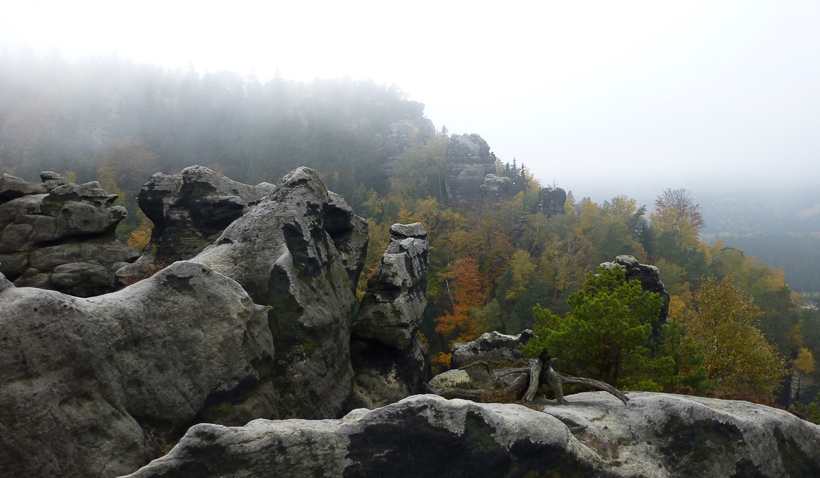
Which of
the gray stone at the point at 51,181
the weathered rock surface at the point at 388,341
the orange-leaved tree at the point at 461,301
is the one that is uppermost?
the gray stone at the point at 51,181

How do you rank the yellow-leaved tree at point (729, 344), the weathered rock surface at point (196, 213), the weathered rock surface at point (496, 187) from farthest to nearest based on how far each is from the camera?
the weathered rock surface at point (496, 187) < the yellow-leaved tree at point (729, 344) < the weathered rock surface at point (196, 213)

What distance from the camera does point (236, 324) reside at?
10.9m

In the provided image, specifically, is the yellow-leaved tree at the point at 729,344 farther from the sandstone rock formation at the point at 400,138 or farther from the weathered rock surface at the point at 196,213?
the sandstone rock formation at the point at 400,138

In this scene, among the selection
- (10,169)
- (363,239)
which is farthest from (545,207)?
(10,169)

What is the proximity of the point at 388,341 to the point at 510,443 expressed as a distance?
11793mm

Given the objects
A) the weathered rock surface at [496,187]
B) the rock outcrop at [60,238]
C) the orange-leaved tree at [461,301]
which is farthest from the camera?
the weathered rock surface at [496,187]

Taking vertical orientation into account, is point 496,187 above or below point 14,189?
below

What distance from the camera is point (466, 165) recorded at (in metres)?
77.5

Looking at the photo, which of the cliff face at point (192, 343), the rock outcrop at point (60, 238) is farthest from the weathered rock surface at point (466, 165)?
the rock outcrop at point (60, 238)

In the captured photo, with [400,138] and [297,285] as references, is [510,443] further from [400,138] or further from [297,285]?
[400,138]

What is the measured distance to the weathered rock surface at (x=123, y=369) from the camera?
7.04 meters

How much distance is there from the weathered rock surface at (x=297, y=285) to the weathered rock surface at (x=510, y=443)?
21.7 ft

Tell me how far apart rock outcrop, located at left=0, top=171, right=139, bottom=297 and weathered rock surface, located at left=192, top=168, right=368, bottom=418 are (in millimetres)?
12035

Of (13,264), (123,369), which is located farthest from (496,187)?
(123,369)
